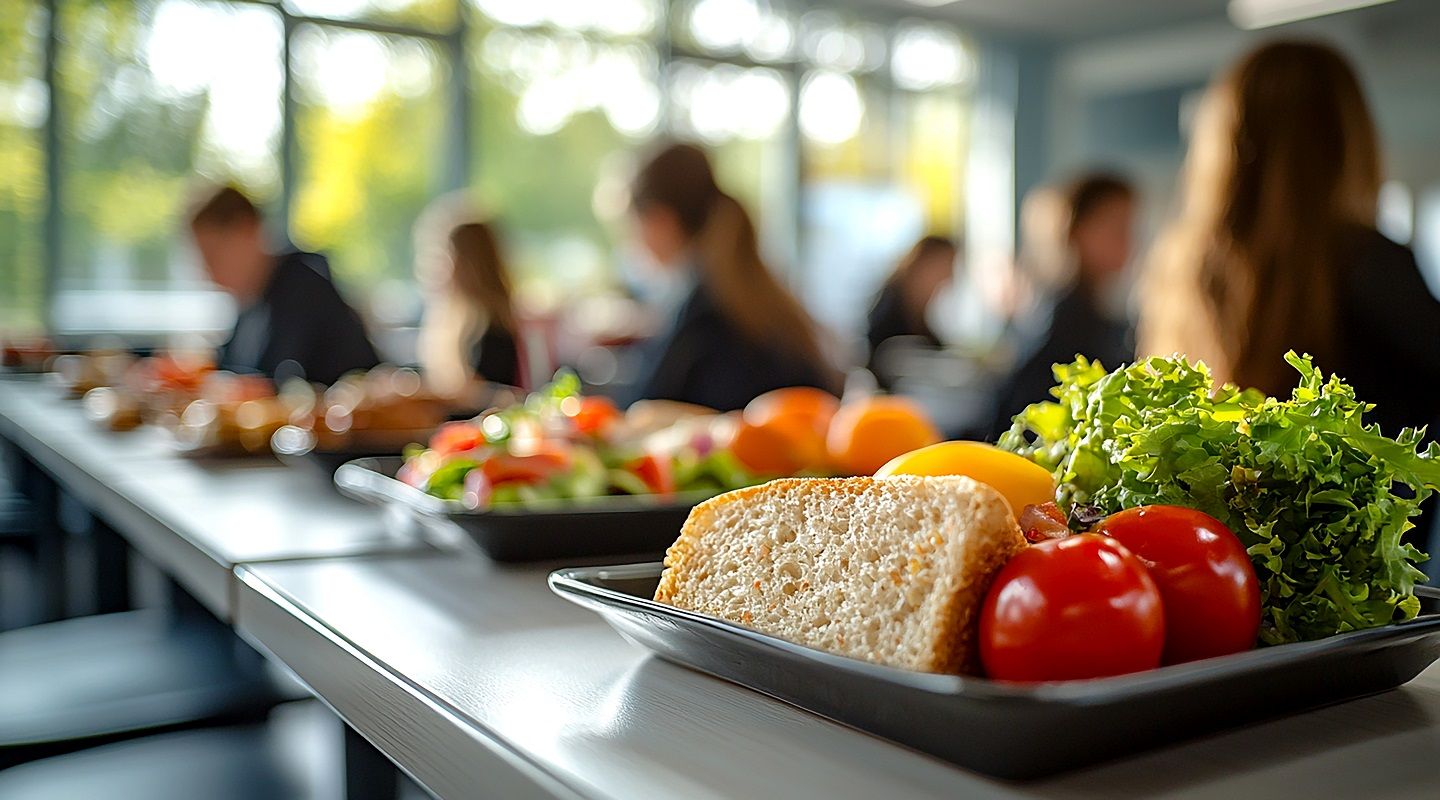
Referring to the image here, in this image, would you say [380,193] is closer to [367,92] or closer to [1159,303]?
[367,92]

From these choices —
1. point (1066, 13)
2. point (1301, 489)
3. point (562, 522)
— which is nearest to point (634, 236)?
point (562, 522)

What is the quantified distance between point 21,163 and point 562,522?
608 centimetres

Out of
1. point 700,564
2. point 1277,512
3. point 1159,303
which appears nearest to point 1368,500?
point 1277,512

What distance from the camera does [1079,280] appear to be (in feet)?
13.3

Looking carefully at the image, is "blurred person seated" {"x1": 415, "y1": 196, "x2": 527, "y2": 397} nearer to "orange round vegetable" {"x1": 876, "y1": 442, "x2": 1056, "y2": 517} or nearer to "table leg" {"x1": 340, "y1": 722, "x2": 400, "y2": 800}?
"table leg" {"x1": 340, "y1": 722, "x2": 400, "y2": 800}

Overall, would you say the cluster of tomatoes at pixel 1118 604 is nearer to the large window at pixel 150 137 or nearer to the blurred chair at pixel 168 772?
the blurred chair at pixel 168 772

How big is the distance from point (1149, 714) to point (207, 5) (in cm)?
678

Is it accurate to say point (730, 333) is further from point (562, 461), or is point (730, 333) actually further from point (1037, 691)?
point (1037, 691)

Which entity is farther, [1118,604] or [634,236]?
[634,236]

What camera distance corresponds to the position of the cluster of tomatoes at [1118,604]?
53 centimetres

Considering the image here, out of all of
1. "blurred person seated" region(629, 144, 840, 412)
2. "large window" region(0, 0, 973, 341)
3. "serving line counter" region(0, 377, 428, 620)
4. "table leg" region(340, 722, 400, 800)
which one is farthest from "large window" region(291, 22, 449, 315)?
"table leg" region(340, 722, 400, 800)

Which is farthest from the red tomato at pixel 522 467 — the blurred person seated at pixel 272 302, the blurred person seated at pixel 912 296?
the blurred person seated at pixel 912 296

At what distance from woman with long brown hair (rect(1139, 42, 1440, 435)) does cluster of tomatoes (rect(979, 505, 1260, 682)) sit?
1.37 m

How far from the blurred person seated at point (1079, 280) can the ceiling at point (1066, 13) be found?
4025 millimetres
